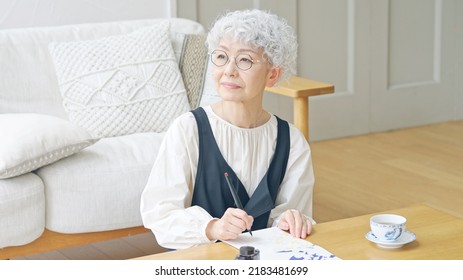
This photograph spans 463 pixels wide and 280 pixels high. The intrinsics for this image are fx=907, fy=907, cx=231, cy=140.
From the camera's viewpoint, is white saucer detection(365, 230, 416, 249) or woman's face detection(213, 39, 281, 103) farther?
woman's face detection(213, 39, 281, 103)

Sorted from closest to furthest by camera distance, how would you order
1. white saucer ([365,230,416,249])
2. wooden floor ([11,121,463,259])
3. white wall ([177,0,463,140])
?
white saucer ([365,230,416,249]) → wooden floor ([11,121,463,259]) → white wall ([177,0,463,140])

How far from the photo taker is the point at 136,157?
2807 mm

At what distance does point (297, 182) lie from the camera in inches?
81.6

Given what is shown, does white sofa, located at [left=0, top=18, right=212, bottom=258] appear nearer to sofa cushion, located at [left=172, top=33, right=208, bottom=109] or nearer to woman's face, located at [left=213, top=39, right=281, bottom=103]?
sofa cushion, located at [left=172, top=33, right=208, bottom=109]

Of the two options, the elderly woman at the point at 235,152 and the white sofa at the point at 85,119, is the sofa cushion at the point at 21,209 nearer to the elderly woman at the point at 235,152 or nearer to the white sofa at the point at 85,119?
the white sofa at the point at 85,119

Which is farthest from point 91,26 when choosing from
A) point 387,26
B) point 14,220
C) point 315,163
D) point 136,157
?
point 387,26

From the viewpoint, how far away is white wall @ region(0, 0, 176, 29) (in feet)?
11.8

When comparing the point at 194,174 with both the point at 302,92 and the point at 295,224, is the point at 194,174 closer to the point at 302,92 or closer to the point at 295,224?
the point at 295,224

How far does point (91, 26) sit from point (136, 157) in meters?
0.79

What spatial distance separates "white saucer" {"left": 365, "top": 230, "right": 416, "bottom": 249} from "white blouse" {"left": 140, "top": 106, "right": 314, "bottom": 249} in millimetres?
275

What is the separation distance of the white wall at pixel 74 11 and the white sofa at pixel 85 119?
347mm

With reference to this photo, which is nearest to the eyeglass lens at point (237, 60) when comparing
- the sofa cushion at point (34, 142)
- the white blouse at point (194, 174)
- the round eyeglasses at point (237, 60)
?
the round eyeglasses at point (237, 60)

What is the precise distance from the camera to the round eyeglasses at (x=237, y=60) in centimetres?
199

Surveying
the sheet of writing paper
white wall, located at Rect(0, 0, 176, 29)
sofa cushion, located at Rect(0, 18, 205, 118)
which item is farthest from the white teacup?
white wall, located at Rect(0, 0, 176, 29)
